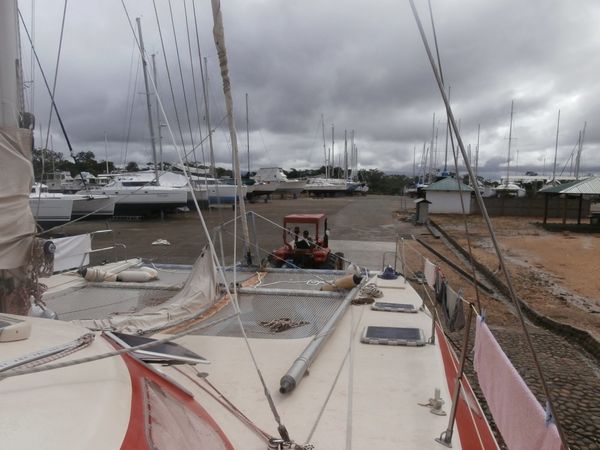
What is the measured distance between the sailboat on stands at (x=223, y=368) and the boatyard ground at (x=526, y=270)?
111 cm

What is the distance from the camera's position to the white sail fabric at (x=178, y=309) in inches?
158

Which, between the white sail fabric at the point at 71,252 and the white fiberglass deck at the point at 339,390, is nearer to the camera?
the white fiberglass deck at the point at 339,390

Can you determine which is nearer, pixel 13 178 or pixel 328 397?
pixel 328 397

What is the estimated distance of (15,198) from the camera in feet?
10.7

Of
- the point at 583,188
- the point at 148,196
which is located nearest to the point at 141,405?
the point at 148,196

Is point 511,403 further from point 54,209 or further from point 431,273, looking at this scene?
point 54,209

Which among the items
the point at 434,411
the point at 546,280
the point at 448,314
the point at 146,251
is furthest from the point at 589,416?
the point at 146,251

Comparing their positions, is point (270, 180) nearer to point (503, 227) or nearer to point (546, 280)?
point (503, 227)

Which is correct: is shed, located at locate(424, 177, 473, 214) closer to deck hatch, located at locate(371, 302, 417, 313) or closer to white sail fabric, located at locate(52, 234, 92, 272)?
white sail fabric, located at locate(52, 234, 92, 272)

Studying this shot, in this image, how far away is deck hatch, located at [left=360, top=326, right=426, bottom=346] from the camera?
4156mm

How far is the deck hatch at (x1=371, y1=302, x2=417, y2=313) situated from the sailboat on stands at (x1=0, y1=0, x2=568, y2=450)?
13 mm

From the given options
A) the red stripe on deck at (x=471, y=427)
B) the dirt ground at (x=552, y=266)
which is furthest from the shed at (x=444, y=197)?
the red stripe on deck at (x=471, y=427)

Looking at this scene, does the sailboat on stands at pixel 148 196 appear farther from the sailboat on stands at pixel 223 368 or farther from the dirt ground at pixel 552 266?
the sailboat on stands at pixel 223 368

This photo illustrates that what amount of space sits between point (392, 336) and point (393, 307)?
3.55 ft
